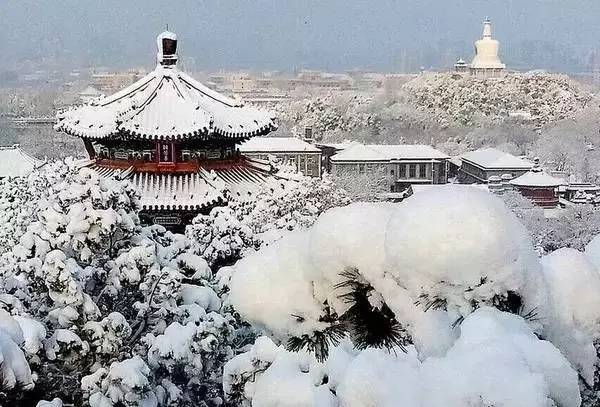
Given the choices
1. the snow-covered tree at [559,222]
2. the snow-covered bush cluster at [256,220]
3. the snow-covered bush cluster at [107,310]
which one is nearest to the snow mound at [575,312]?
the snow-covered bush cluster at [107,310]

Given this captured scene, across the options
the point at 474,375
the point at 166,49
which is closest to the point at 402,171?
the point at 166,49

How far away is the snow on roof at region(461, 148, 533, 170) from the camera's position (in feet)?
82.0

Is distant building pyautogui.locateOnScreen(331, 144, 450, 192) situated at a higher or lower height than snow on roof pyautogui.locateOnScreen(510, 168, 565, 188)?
lower

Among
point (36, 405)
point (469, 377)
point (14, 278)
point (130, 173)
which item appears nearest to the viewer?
point (469, 377)

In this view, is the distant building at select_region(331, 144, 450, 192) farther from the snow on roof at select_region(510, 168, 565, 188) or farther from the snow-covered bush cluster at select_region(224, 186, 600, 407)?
the snow-covered bush cluster at select_region(224, 186, 600, 407)

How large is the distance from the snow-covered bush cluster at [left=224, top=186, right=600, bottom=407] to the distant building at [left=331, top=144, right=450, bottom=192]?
23409 millimetres

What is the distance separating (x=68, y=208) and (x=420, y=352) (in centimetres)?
262

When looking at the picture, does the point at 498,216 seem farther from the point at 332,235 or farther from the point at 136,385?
the point at 136,385

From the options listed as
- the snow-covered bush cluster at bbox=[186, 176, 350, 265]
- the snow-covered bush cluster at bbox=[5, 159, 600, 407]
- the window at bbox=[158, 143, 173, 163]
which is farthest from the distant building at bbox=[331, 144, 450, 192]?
the snow-covered bush cluster at bbox=[5, 159, 600, 407]

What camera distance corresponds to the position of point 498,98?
4038cm

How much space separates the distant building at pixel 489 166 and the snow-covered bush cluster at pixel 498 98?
11.5 metres

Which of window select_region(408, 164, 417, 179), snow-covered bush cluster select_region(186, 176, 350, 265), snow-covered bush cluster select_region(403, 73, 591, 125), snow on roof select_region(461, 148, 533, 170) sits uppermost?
snow-covered bush cluster select_region(186, 176, 350, 265)

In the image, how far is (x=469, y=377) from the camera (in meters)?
1.37

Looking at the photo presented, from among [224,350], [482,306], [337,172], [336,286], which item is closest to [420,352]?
[482,306]
